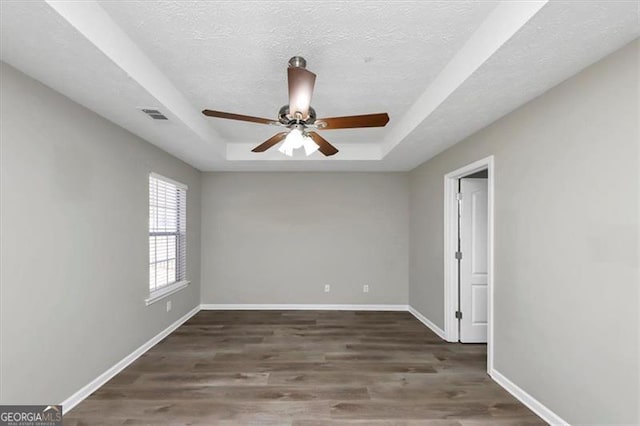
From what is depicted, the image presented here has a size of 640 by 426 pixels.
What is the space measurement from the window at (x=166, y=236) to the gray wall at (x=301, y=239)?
2.52 feet

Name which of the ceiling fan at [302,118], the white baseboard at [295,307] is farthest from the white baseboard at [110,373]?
the ceiling fan at [302,118]

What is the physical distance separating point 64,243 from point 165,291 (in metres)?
1.84

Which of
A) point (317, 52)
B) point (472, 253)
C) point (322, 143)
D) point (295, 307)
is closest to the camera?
point (317, 52)

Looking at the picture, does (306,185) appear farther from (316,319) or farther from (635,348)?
(635,348)

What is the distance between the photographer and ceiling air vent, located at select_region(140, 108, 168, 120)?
104 inches

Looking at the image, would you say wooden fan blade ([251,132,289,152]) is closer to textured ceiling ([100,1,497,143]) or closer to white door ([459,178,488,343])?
textured ceiling ([100,1,497,143])

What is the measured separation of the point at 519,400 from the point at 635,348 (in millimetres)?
1201

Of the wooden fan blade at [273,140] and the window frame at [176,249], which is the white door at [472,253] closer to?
the wooden fan blade at [273,140]

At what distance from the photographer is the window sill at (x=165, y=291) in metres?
3.69

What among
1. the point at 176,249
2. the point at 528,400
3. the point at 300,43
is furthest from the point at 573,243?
the point at 176,249

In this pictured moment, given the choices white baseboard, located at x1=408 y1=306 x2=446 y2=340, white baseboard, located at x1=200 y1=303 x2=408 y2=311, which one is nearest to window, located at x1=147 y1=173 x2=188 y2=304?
white baseboard, located at x1=200 y1=303 x2=408 y2=311

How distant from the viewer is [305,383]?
2881 mm

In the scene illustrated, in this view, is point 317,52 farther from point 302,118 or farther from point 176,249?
point 176,249

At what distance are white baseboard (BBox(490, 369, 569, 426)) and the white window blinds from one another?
3741 mm
